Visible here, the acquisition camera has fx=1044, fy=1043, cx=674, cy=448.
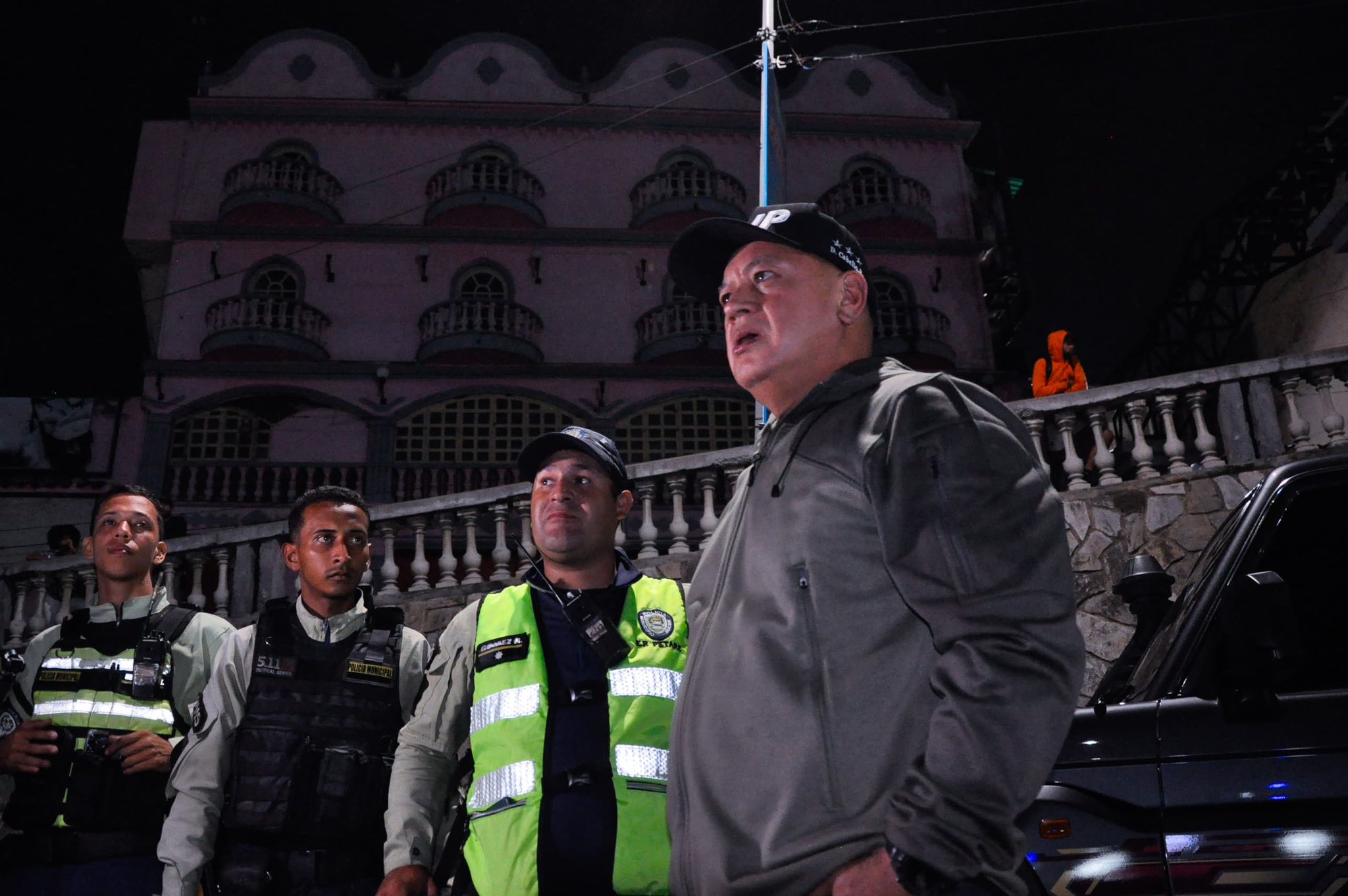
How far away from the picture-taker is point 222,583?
371 inches

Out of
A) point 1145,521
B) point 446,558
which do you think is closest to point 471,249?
point 446,558

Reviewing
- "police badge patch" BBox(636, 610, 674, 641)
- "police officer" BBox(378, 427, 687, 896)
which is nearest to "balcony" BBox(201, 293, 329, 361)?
"police officer" BBox(378, 427, 687, 896)

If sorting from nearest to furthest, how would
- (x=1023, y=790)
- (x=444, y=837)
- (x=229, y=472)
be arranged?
(x=1023, y=790) < (x=444, y=837) < (x=229, y=472)

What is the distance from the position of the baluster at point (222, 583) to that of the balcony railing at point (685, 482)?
0.01m

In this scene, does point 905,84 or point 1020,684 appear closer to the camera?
point 1020,684

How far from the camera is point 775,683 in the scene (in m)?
1.77

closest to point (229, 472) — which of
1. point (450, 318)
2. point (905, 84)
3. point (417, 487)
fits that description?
point (417, 487)

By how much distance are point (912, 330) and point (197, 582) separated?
49.5ft

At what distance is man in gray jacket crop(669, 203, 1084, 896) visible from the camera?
153 cm

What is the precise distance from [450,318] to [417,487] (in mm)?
3460

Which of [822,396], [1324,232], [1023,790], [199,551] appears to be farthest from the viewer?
[1324,232]

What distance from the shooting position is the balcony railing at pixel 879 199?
840 inches

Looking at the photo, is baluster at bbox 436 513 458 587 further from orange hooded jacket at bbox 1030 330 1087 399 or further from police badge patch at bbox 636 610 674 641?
police badge patch at bbox 636 610 674 641

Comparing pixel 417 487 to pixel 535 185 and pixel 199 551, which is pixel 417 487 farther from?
pixel 199 551
